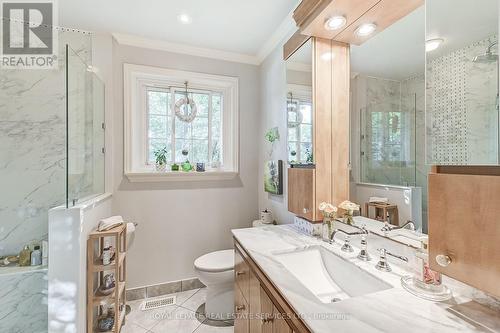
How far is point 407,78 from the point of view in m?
1.06

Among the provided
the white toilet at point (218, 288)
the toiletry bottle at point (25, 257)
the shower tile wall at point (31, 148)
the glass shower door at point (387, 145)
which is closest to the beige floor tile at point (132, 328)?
the white toilet at point (218, 288)

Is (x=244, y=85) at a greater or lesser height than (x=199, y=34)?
lesser

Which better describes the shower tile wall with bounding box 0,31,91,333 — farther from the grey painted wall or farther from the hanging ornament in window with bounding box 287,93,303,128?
the hanging ornament in window with bounding box 287,93,303,128

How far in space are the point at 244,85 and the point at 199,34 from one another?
68cm

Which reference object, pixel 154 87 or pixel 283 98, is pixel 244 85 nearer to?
pixel 283 98

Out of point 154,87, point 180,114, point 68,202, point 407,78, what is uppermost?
point 154,87

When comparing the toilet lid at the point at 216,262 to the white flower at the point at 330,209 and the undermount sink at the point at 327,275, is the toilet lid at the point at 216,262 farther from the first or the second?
the white flower at the point at 330,209

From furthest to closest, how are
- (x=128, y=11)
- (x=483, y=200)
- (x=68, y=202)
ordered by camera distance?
(x=128, y=11)
(x=68, y=202)
(x=483, y=200)

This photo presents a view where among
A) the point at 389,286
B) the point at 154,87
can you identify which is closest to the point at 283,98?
the point at 154,87

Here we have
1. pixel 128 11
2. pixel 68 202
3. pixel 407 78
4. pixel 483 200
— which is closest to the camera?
pixel 483 200

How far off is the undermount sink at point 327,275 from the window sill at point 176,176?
52.0 inches

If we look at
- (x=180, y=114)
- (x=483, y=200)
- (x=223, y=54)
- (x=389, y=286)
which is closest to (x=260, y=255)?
(x=389, y=286)

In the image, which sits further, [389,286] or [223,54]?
[223,54]

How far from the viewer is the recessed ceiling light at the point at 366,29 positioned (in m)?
1.30
